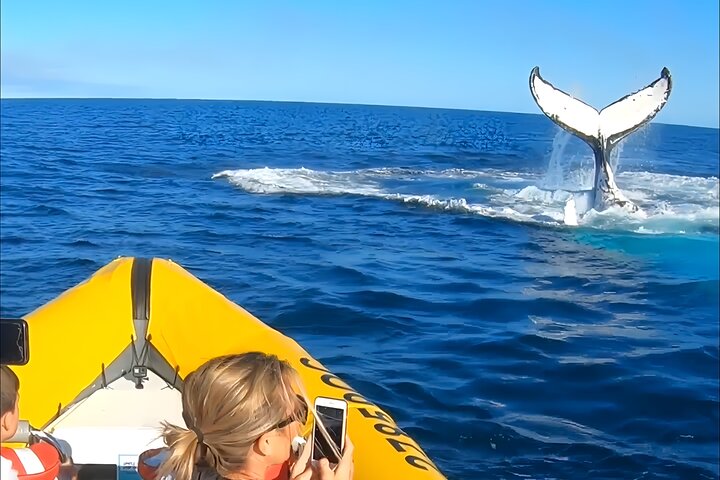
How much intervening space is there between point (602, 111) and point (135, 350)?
12202 mm

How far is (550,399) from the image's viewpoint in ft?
23.8

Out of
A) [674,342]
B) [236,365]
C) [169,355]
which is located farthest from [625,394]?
[236,365]

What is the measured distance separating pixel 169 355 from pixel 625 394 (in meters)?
4.20

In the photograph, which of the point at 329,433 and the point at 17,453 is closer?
the point at 329,433

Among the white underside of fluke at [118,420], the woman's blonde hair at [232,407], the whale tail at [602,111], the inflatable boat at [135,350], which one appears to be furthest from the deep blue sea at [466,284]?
the woman's blonde hair at [232,407]

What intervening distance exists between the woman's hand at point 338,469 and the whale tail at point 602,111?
1349 cm

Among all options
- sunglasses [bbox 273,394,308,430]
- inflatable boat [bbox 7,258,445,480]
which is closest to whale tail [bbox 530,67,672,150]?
inflatable boat [bbox 7,258,445,480]

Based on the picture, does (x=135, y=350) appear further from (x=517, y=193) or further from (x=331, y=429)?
(x=517, y=193)

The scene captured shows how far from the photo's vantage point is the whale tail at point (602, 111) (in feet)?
49.7

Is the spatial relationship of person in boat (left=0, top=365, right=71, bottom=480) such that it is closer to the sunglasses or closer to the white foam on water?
the sunglasses

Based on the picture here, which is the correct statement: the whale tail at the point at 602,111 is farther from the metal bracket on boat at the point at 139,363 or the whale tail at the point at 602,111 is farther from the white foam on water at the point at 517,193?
the metal bracket on boat at the point at 139,363

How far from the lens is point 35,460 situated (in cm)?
283

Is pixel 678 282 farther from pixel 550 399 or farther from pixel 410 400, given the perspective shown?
pixel 410 400

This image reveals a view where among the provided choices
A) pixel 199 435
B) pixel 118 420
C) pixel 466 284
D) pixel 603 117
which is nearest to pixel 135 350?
pixel 118 420
